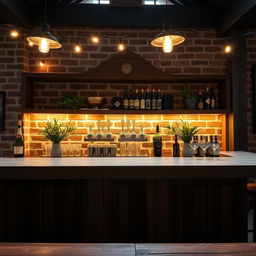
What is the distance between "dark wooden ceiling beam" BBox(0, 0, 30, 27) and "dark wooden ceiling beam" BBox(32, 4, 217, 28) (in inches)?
6.7

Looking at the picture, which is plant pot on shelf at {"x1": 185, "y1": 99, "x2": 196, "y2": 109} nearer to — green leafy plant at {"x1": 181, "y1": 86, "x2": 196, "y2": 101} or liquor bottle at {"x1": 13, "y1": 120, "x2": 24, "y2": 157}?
green leafy plant at {"x1": 181, "y1": 86, "x2": 196, "y2": 101}

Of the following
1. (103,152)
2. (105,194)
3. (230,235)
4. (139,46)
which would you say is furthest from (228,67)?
(105,194)

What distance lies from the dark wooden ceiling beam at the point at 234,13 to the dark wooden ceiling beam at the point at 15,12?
2.54 m

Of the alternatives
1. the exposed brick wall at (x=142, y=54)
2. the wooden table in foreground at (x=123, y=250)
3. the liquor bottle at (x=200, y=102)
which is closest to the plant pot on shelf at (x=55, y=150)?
the exposed brick wall at (x=142, y=54)

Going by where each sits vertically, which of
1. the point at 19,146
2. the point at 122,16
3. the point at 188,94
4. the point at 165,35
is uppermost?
the point at 122,16

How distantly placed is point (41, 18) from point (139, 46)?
1348 mm

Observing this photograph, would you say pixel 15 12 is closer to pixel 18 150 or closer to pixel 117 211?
pixel 18 150

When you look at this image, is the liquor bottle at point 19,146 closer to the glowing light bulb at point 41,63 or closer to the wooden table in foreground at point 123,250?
the glowing light bulb at point 41,63

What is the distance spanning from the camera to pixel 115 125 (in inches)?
138

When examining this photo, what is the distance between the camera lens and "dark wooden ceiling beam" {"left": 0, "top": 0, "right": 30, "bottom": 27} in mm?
2832

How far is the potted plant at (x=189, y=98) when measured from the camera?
331cm

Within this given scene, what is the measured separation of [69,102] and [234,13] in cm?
225

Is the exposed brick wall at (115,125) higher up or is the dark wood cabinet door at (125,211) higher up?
the exposed brick wall at (115,125)

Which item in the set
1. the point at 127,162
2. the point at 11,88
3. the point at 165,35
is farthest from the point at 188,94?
the point at 11,88
